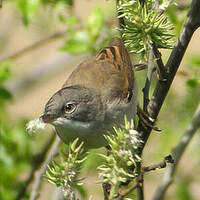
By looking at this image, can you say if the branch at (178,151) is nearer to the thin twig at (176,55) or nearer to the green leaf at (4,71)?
the thin twig at (176,55)

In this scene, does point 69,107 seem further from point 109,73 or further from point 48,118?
point 109,73

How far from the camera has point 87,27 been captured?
459 centimetres

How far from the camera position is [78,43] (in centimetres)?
447

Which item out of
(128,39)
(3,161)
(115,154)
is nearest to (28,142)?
(3,161)

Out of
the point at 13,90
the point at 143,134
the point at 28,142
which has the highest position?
the point at 143,134

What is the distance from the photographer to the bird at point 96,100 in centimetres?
372

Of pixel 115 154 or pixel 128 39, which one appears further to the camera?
pixel 128 39

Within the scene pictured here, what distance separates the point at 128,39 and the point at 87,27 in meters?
1.93

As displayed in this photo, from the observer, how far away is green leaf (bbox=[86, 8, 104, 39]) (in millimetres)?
4516

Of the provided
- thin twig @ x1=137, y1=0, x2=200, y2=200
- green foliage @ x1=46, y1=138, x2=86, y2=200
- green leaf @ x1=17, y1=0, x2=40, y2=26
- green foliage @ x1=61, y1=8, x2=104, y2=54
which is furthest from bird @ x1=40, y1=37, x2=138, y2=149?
green foliage @ x1=46, y1=138, x2=86, y2=200

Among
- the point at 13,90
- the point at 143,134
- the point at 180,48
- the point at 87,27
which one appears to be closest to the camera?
the point at 180,48

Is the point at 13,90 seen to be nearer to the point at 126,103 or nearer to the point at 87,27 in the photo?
the point at 87,27

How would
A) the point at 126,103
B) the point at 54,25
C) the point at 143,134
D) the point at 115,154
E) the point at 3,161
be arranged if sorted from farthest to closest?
the point at 54,25 < the point at 3,161 < the point at 126,103 < the point at 143,134 < the point at 115,154

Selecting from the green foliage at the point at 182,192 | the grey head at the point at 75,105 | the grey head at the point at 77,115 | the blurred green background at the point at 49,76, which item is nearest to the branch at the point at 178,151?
the blurred green background at the point at 49,76
